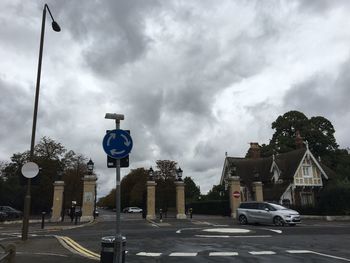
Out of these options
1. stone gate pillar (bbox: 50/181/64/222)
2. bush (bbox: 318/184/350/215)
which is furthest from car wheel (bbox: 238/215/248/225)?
stone gate pillar (bbox: 50/181/64/222)

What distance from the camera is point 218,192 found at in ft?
218

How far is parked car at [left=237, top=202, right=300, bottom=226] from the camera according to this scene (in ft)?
93.9

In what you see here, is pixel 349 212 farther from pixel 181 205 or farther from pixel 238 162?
pixel 238 162

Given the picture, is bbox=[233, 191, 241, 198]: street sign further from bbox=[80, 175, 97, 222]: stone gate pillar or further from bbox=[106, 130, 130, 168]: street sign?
bbox=[106, 130, 130, 168]: street sign

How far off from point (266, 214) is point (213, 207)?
24.3m

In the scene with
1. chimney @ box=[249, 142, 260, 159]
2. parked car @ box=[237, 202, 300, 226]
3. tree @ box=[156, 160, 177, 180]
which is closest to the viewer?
parked car @ box=[237, 202, 300, 226]

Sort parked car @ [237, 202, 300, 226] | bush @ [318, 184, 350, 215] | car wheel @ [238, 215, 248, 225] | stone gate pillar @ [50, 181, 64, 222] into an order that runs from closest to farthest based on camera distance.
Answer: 1. parked car @ [237, 202, 300, 226]
2. car wheel @ [238, 215, 248, 225]
3. stone gate pillar @ [50, 181, 64, 222]
4. bush @ [318, 184, 350, 215]

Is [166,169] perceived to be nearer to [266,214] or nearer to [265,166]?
[265,166]

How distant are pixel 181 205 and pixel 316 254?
87.0ft


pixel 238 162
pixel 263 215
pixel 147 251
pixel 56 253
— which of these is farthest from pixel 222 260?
pixel 238 162

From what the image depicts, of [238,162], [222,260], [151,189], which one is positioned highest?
[238,162]

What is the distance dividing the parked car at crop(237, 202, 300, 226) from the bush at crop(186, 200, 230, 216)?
1104 centimetres

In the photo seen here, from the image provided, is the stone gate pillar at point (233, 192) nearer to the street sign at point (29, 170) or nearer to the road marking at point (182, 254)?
the street sign at point (29, 170)

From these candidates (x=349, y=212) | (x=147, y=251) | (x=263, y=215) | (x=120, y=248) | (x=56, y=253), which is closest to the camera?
(x=120, y=248)
